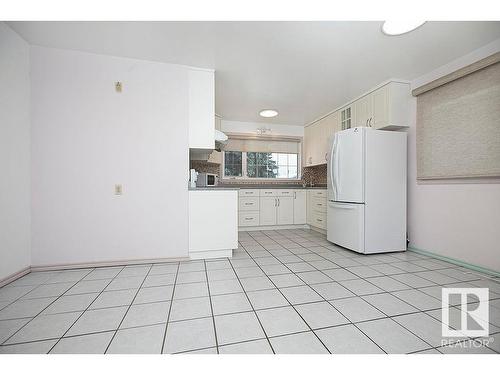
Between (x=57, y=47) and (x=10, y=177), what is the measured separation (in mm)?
1413

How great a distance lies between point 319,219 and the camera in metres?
4.58

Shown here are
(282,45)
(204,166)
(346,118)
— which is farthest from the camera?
(204,166)

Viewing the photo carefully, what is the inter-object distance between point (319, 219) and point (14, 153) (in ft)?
14.7

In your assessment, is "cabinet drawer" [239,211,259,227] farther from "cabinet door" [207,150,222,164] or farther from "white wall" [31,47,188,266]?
"white wall" [31,47,188,266]

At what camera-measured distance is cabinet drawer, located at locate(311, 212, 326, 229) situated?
4.44 metres

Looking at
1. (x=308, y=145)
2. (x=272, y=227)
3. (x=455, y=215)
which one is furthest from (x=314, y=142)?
(x=455, y=215)

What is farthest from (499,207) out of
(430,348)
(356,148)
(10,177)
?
(10,177)

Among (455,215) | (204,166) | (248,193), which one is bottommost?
(455,215)

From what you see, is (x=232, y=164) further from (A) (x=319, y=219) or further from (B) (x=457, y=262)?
(B) (x=457, y=262)

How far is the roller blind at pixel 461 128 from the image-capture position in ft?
7.32

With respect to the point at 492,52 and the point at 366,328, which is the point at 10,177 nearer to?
the point at 366,328

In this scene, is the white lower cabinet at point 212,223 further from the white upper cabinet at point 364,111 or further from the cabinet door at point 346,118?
the cabinet door at point 346,118

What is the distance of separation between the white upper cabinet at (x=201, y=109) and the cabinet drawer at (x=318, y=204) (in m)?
2.63

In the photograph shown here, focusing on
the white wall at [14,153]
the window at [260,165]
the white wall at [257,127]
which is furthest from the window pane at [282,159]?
the white wall at [14,153]
